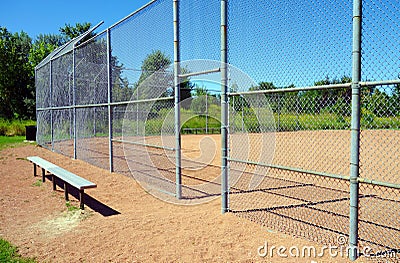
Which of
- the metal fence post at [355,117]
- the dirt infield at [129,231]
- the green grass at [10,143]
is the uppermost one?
the metal fence post at [355,117]

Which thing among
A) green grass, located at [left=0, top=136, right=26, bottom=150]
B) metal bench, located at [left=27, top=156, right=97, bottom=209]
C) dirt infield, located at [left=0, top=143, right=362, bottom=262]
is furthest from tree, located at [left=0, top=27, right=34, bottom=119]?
dirt infield, located at [left=0, top=143, right=362, bottom=262]

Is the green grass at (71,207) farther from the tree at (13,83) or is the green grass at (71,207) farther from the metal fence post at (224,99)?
the tree at (13,83)

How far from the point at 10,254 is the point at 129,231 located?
4.02 ft

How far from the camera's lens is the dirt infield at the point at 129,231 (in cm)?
333

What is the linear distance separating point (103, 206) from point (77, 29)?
110ft

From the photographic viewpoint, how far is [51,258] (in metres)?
3.32

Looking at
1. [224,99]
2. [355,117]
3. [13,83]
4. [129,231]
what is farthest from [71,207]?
[13,83]

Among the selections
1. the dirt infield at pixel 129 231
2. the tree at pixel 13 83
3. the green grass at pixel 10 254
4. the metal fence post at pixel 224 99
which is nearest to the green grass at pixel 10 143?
the dirt infield at pixel 129 231

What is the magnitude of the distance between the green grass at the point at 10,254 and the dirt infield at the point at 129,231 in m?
0.08

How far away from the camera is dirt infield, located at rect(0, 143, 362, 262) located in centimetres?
333

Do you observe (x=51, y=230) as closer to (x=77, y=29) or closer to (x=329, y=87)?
(x=329, y=87)

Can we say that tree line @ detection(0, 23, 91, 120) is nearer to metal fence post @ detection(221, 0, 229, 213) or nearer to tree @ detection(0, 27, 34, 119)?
tree @ detection(0, 27, 34, 119)

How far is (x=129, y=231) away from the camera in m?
3.95

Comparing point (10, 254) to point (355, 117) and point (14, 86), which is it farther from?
point (14, 86)
